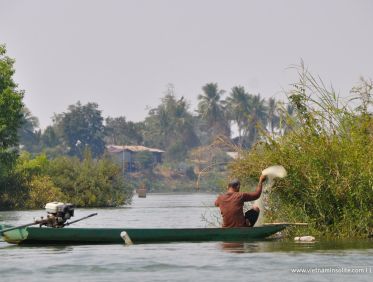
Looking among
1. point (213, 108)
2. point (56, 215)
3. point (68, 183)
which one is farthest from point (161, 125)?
point (56, 215)

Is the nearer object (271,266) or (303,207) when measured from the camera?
(271,266)

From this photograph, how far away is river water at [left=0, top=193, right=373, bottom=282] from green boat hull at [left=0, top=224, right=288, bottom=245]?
193mm

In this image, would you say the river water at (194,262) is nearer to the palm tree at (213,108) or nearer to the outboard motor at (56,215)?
the outboard motor at (56,215)

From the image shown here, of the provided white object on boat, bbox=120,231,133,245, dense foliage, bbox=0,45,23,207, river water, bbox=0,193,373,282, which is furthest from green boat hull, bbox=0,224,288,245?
dense foliage, bbox=0,45,23,207

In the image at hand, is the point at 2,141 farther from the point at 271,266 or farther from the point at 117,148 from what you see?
the point at 117,148

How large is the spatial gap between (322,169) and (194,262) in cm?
482

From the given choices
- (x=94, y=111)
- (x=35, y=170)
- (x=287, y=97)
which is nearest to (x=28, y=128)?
(x=94, y=111)

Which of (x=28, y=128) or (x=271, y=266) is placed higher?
(x=28, y=128)

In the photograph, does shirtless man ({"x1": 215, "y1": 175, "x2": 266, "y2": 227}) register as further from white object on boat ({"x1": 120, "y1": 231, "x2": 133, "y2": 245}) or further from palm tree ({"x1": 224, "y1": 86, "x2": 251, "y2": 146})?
palm tree ({"x1": 224, "y1": 86, "x2": 251, "y2": 146})

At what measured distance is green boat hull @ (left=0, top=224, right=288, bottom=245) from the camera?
81.6ft

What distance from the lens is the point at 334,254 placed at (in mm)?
22875

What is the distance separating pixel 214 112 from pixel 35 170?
335 feet

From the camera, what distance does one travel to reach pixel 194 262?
22.1 metres

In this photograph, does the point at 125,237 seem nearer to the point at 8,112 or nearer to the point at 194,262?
the point at 194,262
